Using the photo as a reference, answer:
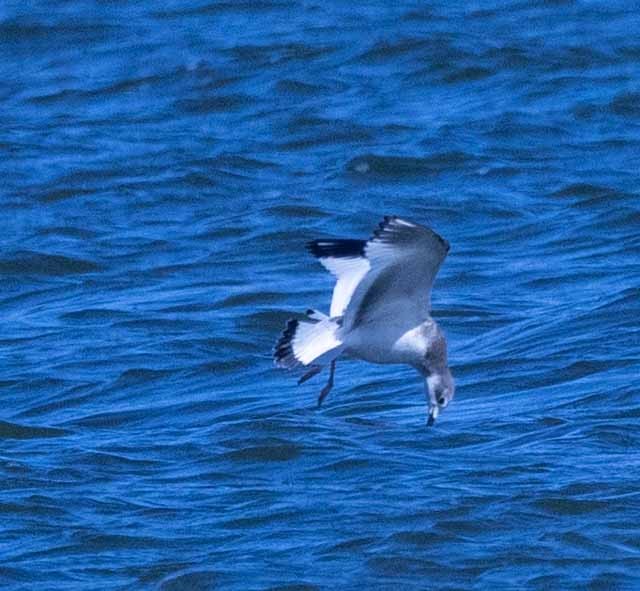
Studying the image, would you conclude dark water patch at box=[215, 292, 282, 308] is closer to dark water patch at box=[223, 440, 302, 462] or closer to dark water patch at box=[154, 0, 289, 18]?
dark water patch at box=[223, 440, 302, 462]

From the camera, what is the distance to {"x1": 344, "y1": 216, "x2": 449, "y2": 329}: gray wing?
714 centimetres

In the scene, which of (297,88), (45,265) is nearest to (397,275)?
(45,265)

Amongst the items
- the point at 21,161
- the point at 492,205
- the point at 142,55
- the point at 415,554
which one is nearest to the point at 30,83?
the point at 142,55

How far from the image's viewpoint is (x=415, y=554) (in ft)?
24.2

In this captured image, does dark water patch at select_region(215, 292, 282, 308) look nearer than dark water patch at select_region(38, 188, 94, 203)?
Yes

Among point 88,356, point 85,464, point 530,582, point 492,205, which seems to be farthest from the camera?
point 492,205

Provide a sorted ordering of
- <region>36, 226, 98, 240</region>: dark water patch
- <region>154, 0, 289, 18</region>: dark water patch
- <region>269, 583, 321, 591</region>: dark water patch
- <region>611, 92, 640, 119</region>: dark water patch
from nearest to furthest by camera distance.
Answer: <region>269, 583, 321, 591</region>: dark water patch
<region>36, 226, 98, 240</region>: dark water patch
<region>611, 92, 640, 119</region>: dark water patch
<region>154, 0, 289, 18</region>: dark water patch

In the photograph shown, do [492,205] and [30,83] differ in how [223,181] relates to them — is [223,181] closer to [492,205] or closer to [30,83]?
[492,205]

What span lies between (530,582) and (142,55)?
11708 mm

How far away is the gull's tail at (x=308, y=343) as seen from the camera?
7.72 m

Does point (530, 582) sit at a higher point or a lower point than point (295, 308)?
lower

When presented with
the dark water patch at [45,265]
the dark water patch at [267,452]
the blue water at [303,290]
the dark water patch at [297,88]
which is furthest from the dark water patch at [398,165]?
the dark water patch at [267,452]

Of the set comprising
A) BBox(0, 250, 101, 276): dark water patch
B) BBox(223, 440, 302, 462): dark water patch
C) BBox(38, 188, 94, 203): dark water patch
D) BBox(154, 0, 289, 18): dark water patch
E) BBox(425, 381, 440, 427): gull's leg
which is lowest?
BBox(425, 381, 440, 427): gull's leg

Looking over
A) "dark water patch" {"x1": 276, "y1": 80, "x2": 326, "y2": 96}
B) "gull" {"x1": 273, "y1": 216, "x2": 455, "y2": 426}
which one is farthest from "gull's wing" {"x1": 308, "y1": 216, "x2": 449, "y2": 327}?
"dark water patch" {"x1": 276, "y1": 80, "x2": 326, "y2": 96}
